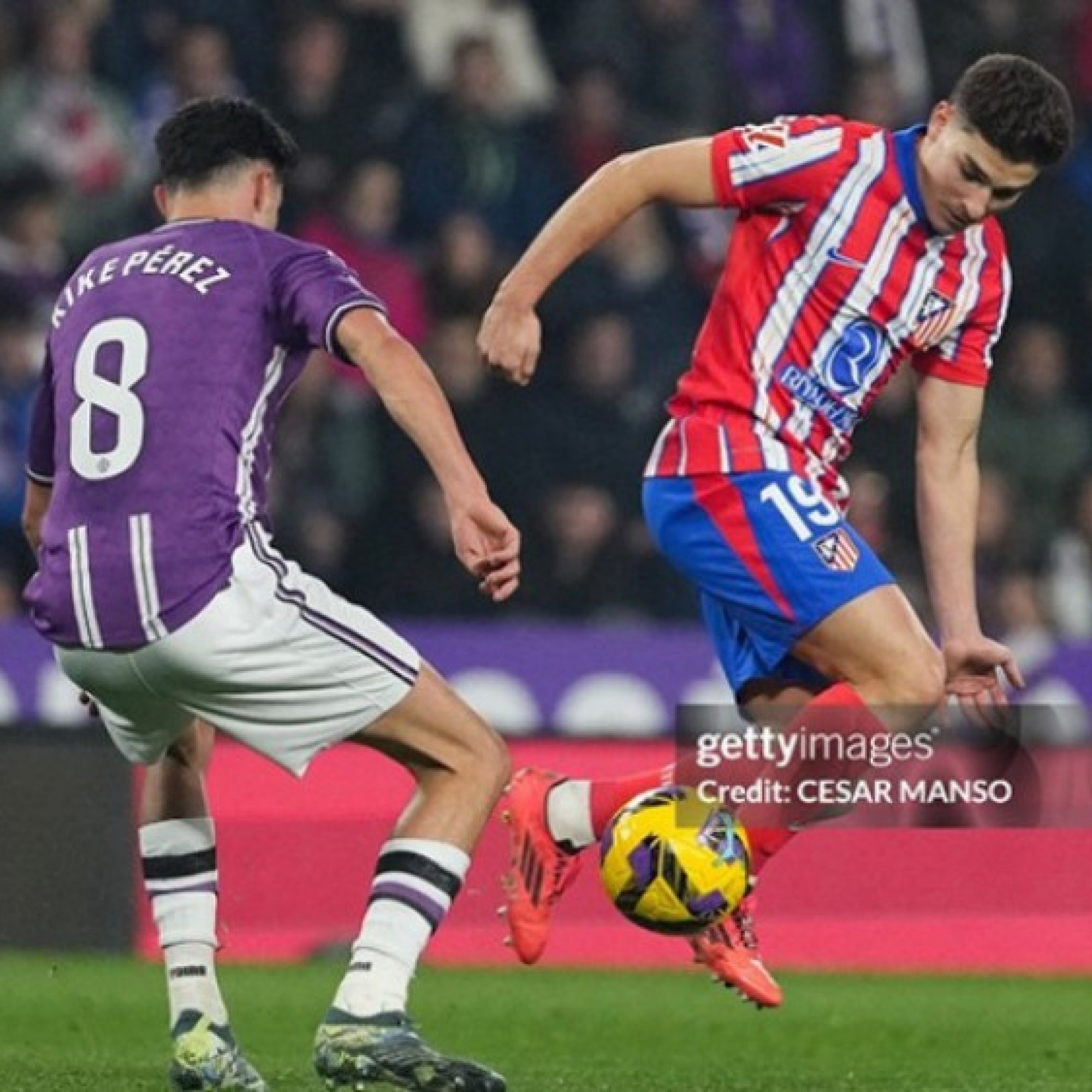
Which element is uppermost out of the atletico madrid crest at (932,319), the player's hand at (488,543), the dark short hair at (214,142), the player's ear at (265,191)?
the atletico madrid crest at (932,319)

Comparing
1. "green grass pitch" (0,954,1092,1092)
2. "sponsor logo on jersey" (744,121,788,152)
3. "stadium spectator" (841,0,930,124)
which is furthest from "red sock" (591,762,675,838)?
"stadium spectator" (841,0,930,124)

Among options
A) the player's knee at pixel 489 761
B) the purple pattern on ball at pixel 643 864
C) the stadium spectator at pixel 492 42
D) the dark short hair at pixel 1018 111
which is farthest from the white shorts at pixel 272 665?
the stadium spectator at pixel 492 42

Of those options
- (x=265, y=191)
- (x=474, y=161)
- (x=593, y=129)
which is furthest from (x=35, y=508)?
(x=593, y=129)

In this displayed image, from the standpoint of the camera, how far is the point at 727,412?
6789 millimetres

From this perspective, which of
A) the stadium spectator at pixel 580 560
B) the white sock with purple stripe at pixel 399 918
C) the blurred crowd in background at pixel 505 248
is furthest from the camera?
the blurred crowd in background at pixel 505 248

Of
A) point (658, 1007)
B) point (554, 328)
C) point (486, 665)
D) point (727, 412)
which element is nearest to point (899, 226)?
point (727, 412)

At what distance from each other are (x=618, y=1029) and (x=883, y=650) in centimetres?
151

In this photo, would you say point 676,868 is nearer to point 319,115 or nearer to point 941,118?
point 941,118

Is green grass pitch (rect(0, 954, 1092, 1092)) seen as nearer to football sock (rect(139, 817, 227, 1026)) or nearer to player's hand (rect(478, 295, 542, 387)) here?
football sock (rect(139, 817, 227, 1026))

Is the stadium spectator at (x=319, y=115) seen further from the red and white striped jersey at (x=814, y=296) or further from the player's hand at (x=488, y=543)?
the player's hand at (x=488, y=543)

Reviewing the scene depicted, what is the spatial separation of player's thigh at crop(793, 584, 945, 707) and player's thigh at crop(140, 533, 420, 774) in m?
1.27

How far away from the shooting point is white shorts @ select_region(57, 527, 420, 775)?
18.2 feet

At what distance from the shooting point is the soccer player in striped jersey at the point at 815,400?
6570mm

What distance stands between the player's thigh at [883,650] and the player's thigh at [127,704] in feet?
4.82
